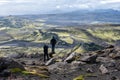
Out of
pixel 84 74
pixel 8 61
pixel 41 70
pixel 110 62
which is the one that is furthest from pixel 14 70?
pixel 110 62

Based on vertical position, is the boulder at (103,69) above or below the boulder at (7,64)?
below

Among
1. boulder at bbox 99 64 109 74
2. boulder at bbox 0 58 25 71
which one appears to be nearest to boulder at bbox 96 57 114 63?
boulder at bbox 99 64 109 74

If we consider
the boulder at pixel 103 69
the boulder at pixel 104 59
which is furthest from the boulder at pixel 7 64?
the boulder at pixel 104 59

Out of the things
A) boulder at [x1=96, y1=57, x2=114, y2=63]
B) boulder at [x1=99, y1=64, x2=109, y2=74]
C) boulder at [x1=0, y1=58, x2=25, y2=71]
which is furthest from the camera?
boulder at [x1=96, y1=57, x2=114, y2=63]

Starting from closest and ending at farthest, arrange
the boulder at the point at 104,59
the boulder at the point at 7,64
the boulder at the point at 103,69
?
the boulder at the point at 7,64, the boulder at the point at 103,69, the boulder at the point at 104,59

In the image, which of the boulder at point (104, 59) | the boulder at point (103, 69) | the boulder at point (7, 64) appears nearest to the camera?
the boulder at point (7, 64)

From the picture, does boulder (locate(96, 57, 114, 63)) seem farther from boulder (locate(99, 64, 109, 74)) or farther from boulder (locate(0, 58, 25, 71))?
boulder (locate(0, 58, 25, 71))

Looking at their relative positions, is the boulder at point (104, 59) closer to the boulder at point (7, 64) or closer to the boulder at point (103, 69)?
the boulder at point (103, 69)

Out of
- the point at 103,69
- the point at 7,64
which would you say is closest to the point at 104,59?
the point at 103,69

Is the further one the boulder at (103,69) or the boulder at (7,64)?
the boulder at (103,69)

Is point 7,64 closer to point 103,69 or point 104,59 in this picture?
point 103,69

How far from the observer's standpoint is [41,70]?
1677 inches

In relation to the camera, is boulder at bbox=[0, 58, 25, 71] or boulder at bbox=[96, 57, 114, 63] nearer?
boulder at bbox=[0, 58, 25, 71]

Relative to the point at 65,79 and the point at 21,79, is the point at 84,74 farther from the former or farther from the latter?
the point at 21,79
